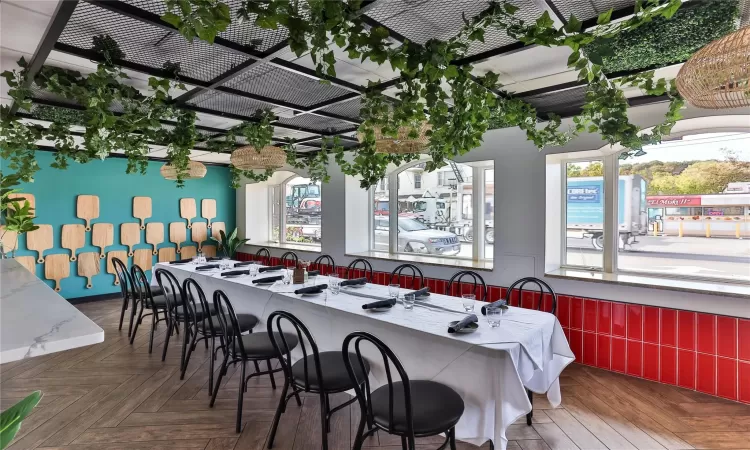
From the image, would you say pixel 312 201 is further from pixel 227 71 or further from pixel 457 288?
pixel 227 71

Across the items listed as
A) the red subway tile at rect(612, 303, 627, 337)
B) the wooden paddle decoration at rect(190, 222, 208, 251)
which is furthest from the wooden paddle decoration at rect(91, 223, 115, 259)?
the red subway tile at rect(612, 303, 627, 337)

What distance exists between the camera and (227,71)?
2617 mm

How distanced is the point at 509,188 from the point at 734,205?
182 centimetres

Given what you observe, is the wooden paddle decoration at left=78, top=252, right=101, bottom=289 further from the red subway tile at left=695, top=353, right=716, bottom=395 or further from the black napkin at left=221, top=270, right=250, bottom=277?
the red subway tile at left=695, top=353, right=716, bottom=395

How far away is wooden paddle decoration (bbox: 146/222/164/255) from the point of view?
6.61 metres

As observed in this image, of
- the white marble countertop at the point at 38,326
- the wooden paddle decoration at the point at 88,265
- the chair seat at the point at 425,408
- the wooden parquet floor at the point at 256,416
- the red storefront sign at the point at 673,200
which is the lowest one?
the wooden parquet floor at the point at 256,416

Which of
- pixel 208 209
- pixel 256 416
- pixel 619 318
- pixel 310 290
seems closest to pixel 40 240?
pixel 208 209

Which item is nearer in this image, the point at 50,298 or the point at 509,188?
the point at 50,298

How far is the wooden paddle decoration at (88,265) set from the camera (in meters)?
5.95

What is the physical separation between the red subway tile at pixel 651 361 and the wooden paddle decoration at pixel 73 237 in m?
7.46

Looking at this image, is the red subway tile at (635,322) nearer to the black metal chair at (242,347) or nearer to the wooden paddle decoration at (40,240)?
the black metal chair at (242,347)

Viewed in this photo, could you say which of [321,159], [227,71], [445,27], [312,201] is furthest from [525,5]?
[312,201]

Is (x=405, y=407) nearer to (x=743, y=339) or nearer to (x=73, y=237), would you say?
(x=743, y=339)

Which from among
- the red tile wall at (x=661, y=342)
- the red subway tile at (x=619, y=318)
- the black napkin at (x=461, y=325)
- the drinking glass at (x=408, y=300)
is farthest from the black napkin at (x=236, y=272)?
the red subway tile at (x=619, y=318)
